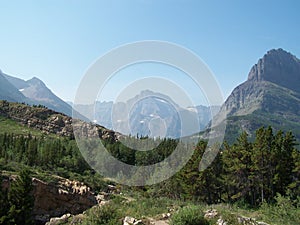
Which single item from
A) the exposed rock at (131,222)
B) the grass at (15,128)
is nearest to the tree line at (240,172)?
the exposed rock at (131,222)

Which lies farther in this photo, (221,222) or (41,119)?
(41,119)

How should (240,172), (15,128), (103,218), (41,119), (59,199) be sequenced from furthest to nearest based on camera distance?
(41,119), (15,128), (240,172), (59,199), (103,218)

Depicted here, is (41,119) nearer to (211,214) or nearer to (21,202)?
(21,202)

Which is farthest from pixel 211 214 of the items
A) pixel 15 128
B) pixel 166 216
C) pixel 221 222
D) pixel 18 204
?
pixel 15 128

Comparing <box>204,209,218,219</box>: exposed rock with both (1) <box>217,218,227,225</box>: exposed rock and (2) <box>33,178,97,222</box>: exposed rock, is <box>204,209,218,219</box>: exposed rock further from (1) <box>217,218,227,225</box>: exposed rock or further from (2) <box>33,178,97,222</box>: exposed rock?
(2) <box>33,178,97,222</box>: exposed rock

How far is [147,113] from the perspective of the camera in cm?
1919

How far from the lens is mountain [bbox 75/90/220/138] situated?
1648 centimetres

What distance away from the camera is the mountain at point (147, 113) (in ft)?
54.1

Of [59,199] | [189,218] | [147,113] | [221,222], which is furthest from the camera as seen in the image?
[59,199]

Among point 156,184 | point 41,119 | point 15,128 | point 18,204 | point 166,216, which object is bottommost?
point 18,204

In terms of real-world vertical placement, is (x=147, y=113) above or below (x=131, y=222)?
above

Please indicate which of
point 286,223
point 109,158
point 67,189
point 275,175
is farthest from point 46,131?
point 286,223

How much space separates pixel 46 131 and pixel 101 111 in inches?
2442

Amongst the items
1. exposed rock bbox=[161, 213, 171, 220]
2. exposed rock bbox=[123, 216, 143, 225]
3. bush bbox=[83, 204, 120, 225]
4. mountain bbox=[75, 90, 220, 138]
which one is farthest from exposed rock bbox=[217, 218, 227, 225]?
bush bbox=[83, 204, 120, 225]
